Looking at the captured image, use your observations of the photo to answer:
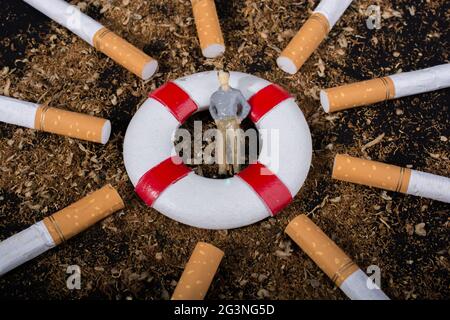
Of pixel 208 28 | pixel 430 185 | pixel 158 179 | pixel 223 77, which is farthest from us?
pixel 208 28

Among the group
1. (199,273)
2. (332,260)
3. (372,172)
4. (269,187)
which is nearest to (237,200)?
(269,187)

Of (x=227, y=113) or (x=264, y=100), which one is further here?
(x=264, y=100)

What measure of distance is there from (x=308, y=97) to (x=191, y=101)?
72 cm

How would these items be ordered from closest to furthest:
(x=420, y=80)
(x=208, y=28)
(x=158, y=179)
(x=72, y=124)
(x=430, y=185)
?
(x=158, y=179) → (x=430, y=185) → (x=72, y=124) → (x=420, y=80) → (x=208, y=28)

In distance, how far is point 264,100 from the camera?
→ 8.82 ft

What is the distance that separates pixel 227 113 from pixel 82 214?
0.89m

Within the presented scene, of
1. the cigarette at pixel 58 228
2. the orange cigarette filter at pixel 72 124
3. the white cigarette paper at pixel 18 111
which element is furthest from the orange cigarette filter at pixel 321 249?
the white cigarette paper at pixel 18 111

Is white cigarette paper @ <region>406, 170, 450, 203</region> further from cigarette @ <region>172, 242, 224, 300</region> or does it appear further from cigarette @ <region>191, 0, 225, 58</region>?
cigarette @ <region>191, 0, 225, 58</region>

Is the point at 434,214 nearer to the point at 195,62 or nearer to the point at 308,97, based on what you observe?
the point at 308,97

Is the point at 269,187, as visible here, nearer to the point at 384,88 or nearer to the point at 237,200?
the point at 237,200

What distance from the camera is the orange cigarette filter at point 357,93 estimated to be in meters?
2.85

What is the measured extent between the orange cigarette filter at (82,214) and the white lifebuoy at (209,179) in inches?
5.9

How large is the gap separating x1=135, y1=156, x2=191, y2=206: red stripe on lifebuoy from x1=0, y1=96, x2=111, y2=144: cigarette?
412mm

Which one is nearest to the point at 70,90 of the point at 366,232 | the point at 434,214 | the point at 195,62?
the point at 195,62
